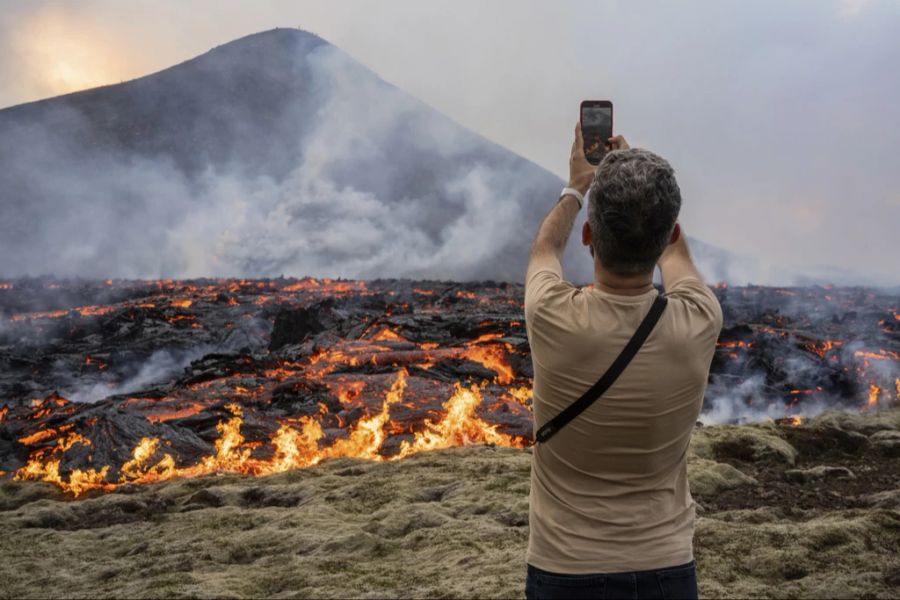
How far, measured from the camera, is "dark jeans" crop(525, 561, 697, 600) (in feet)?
7.88

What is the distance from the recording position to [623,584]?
240cm

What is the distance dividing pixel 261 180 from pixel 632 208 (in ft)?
360

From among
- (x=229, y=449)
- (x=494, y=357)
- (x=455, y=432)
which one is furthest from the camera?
(x=494, y=357)

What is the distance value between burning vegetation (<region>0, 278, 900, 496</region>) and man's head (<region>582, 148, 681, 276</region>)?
898 centimetres

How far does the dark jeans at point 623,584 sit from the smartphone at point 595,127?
62.6 inches

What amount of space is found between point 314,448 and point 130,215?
92.8 meters

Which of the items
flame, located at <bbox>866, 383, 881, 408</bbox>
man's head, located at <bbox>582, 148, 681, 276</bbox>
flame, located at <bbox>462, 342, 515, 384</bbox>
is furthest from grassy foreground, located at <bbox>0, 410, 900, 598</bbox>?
flame, located at <bbox>866, 383, 881, 408</bbox>

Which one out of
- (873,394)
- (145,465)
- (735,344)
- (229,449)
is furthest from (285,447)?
(735,344)

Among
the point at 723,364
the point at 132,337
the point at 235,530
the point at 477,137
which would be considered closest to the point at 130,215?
the point at 477,137

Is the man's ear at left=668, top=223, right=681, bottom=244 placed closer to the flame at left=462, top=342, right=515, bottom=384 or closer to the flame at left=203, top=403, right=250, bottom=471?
the flame at left=203, top=403, right=250, bottom=471

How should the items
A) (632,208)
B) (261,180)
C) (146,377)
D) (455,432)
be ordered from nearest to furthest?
(632,208)
(455,432)
(146,377)
(261,180)

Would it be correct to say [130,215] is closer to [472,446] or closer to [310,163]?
[310,163]

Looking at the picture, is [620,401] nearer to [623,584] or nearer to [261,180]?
[623,584]

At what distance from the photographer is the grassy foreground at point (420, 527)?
5527 millimetres
